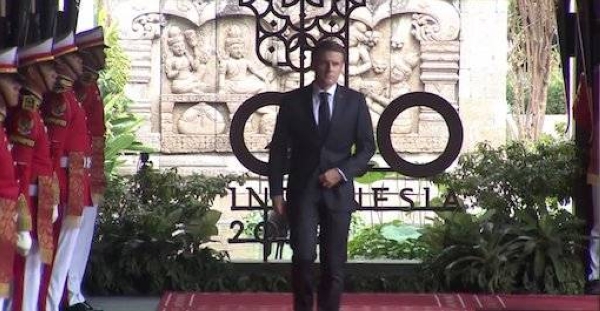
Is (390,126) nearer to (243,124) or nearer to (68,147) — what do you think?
(243,124)

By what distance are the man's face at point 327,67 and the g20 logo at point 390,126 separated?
2.98 m

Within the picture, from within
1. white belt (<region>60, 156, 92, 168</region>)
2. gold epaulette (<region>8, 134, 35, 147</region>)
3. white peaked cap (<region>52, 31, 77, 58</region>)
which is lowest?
white belt (<region>60, 156, 92, 168</region>)

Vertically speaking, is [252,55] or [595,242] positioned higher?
[252,55]

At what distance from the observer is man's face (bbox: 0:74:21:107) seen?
7.16 m

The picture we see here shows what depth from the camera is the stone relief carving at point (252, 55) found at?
15641 millimetres

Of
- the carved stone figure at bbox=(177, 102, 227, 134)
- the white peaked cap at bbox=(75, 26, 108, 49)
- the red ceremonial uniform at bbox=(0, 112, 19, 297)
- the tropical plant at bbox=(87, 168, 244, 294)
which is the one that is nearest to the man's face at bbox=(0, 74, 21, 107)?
the red ceremonial uniform at bbox=(0, 112, 19, 297)

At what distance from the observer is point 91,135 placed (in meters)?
9.31

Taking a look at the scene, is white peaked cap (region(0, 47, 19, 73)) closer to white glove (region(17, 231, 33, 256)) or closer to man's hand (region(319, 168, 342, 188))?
white glove (region(17, 231, 33, 256))

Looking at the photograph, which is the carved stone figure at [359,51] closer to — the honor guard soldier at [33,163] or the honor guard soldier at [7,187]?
the honor guard soldier at [33,163]

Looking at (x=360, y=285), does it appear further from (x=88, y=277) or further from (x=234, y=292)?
(x=88, y=277)

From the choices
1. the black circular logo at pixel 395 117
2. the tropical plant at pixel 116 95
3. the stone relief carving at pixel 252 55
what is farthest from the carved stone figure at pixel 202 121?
the black circular logo at pixel 395 117

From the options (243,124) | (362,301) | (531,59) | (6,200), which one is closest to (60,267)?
(6,200)

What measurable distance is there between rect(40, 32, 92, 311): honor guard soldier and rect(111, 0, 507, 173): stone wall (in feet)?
23.3

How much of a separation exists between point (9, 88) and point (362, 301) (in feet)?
12.0
